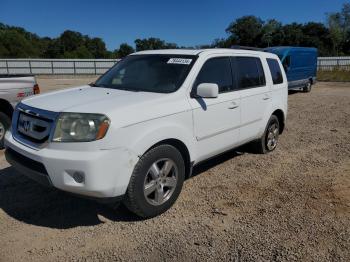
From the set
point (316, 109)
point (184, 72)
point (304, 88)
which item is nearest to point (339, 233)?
point (184, 72)

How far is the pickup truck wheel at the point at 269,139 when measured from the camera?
256 inches

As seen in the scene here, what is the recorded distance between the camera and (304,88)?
18219 millimetres

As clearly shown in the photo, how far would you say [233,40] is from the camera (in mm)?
89125

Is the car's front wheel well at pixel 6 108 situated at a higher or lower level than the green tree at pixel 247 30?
lower

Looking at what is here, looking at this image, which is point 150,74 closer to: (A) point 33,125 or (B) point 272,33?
(A) point 33,125

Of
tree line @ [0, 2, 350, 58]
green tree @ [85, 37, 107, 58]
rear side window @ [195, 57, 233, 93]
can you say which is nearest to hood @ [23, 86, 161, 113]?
rear side window @ [195, 57, 233, 93]

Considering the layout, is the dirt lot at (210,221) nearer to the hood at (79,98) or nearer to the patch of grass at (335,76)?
the hood at (79,98)

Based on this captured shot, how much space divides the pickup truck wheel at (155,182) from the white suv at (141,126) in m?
0.01

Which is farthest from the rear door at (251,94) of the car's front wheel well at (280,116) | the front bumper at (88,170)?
the front bumper at (88,170)

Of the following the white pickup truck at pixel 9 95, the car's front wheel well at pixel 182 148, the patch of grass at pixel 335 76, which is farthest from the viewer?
the patch of grass at pixel 335 76

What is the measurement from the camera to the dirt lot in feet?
11.8

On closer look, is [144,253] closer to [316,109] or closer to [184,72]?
[184,72]

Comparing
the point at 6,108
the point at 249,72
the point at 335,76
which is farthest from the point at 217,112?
the point at 335,76

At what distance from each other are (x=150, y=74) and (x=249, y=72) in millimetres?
1692
